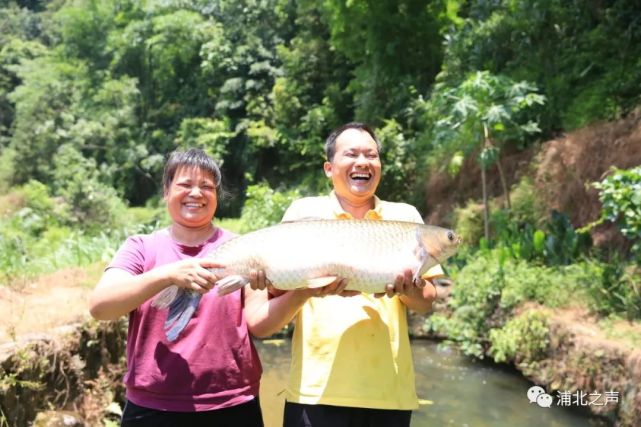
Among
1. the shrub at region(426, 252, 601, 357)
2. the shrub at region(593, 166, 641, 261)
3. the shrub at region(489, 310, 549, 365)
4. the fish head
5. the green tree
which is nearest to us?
the fish head

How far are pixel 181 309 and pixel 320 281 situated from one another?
19.0 inches

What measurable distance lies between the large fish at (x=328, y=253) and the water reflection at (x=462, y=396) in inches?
127

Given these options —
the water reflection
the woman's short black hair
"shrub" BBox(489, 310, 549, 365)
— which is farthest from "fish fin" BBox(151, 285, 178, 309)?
"shrub" BBox(489, 310, 549, 365)

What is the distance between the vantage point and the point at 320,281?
6.38 feet

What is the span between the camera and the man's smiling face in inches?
83.7

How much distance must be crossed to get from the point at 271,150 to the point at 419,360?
14394 millimetres

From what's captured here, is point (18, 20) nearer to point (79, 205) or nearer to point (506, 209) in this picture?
point (79, 205)

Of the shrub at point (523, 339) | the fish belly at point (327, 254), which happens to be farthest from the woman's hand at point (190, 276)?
the shrub at point (523, 339)

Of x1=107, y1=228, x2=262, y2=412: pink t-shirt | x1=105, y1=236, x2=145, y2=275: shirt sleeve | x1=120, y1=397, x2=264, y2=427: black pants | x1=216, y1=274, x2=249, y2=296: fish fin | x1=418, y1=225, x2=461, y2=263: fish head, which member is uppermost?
x1=418, y1=225, x2=461, y2=263: fish head

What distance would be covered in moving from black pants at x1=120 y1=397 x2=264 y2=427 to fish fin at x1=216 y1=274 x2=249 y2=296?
0.40 m

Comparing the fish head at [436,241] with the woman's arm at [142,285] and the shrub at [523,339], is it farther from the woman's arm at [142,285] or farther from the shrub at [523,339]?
the shrub at [523,339]

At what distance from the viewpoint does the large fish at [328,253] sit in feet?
6.47

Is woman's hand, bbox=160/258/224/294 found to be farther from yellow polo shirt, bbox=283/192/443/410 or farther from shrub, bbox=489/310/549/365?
shrub, bbox=489/310/549/365

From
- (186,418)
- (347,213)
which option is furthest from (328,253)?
(186,418)
